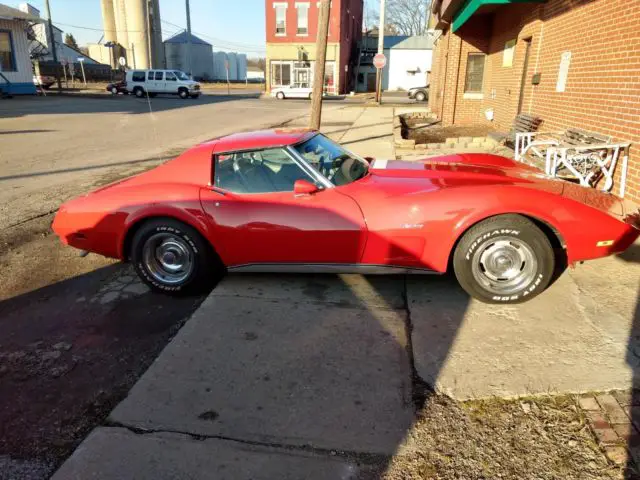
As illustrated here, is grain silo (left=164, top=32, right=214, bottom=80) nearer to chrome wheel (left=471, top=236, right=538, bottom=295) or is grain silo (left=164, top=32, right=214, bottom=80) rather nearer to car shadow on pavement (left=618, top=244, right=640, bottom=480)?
chrome wheel (left=471, top=236, right=538, bottom=295)

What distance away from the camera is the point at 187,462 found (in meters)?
2.21

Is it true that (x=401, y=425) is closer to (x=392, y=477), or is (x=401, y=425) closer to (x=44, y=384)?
(x=392, y=477)

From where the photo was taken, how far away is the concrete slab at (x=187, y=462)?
2.13 metres

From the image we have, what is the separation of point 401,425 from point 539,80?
8.91 m

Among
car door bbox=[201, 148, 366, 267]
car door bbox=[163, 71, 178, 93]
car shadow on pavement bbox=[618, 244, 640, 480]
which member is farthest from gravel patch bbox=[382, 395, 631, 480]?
car door bbox=[163, 71, 178, 93]

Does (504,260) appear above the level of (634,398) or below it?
above

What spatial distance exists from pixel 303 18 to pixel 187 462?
155ft

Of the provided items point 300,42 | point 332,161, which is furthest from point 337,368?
point 300,42

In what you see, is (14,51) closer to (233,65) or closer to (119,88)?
(119,88)

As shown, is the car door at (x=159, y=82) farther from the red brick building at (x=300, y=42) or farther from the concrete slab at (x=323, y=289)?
the concrete slab at (x=323, y=289)

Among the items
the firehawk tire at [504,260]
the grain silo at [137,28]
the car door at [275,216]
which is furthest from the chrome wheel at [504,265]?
the grain silo at [137,28]

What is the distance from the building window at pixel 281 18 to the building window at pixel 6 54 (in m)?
21.8

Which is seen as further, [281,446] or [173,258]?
[173,258]

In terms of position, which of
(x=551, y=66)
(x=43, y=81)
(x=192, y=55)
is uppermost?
(x=192, y=55)
